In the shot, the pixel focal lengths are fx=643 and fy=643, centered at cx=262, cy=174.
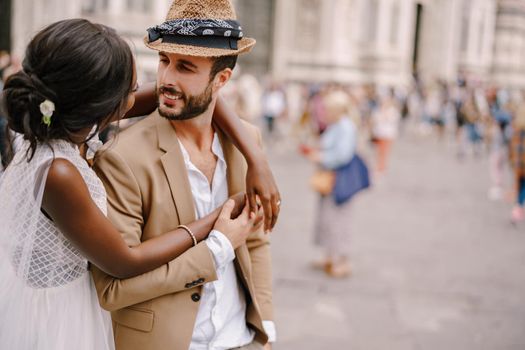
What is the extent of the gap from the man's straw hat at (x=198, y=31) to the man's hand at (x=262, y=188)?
1.27 feet

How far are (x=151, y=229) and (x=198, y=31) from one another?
24.5 inches

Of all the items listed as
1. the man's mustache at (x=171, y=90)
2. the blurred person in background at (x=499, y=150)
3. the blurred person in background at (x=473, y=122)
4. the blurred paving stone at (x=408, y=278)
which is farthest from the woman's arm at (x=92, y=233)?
the blurred person in background at (x=473, y=122)

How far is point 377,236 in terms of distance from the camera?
7891 mm

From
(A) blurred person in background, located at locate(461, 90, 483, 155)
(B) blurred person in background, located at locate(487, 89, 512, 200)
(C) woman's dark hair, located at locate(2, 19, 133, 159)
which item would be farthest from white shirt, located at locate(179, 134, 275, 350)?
(A) blurred person in background, located at locate(461, 90, 483, 155)

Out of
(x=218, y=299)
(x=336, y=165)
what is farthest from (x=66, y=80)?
(x=336, y=165)

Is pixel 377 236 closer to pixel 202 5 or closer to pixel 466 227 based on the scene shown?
pixel 466 227

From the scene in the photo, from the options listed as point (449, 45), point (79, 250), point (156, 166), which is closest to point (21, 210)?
point (79, 250)

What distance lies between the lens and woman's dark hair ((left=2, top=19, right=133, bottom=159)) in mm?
1609

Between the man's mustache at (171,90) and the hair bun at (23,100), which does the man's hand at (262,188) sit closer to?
the man's mustache at (171,90)

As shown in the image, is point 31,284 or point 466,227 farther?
point 466,227

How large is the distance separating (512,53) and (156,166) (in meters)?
39.2

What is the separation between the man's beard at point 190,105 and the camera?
77.8 inches

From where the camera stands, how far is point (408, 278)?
6.30 meters

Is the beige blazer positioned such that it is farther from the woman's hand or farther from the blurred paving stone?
the blurred paving stone
